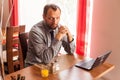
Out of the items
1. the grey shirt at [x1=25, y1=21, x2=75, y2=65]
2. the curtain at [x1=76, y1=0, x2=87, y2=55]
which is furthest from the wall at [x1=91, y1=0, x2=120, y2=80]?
the grey shirt at [x1=25, y1=21, x2=75, y2=65]

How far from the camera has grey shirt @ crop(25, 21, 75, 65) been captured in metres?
1.74

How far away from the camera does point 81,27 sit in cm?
233

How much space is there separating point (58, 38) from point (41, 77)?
0.44m

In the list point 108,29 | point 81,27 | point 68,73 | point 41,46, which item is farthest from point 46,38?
point 108,29

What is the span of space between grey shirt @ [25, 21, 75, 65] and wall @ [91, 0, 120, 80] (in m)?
0.44

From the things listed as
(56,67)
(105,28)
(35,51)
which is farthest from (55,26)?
(105,28)

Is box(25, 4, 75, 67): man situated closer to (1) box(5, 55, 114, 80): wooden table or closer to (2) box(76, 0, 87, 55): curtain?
(1) box(5, 55, 114, 80): wooden table

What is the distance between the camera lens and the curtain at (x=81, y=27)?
229 cm

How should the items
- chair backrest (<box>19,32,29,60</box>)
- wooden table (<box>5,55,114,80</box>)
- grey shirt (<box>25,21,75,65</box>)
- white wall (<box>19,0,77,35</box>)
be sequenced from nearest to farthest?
1. wooden table (<box>5,55,114,80</box>)
2. grey shirt (<box>25,21,75,65</box>)
3. chair backrest (<box>19,32,29,60</box>)
4. white wall (<box>19,0,77,35</box>)

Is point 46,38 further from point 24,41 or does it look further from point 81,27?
point 81,27

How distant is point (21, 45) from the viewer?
1.96 metres

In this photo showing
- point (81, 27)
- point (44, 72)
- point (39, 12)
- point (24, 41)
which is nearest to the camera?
point (44, 72)

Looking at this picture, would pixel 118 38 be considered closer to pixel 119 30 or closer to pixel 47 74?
pixel 119 30

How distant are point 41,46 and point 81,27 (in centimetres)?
74
